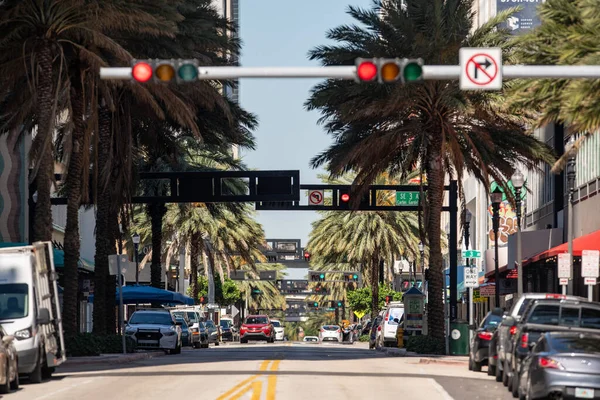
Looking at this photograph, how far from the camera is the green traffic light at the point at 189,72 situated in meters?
21.0

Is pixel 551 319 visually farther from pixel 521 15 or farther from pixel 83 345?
pixel 521 15

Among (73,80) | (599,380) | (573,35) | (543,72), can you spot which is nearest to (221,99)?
(73,80)

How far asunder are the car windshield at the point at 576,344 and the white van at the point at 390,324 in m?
35.9

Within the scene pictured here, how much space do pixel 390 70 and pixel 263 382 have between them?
7.61 m

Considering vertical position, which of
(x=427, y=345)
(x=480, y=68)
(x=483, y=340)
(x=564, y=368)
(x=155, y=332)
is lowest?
(x=427, y=345)

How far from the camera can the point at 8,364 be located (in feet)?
75.4

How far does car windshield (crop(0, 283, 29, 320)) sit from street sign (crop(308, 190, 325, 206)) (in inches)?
1124

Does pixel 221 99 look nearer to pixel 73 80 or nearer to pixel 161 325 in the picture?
pixel 73 80

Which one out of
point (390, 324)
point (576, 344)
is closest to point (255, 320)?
point (390, 324)

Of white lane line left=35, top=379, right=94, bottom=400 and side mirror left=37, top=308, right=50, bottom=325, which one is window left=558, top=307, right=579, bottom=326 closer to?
white lane line left=35, top=379, right=94, bottom=400

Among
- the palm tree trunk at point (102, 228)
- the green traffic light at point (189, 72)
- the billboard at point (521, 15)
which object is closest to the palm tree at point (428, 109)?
the palm tree trunk at point (102, 228)

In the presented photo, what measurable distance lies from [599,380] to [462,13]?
2153 centimetres

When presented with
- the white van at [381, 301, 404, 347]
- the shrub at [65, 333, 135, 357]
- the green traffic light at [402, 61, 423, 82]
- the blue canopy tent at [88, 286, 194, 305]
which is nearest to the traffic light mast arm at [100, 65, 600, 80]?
the green traffic light at [402, 61, 423, 82]

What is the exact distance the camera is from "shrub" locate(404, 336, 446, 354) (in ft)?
136
